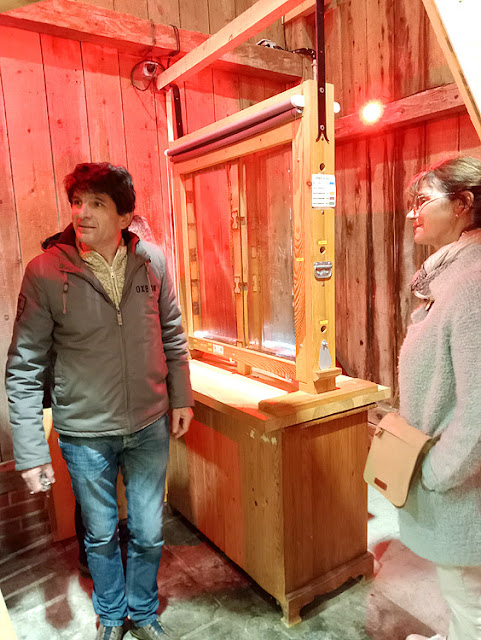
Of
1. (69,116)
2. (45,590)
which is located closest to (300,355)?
(45,590)

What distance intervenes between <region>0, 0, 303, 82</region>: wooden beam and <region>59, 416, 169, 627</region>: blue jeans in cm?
206

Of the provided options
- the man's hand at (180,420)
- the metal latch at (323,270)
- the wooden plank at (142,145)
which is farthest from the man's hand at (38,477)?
the wooden plank at (142,145)

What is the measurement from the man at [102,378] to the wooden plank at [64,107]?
104cm

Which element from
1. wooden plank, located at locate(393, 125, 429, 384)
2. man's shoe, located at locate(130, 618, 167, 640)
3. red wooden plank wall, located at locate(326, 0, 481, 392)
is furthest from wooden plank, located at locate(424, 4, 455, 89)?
man's shoe, located at locate(130, 618, 167, 640)

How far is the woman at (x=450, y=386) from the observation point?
4.07ft

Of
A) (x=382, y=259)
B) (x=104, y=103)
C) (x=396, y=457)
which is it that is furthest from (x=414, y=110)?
(x=396, y=457)

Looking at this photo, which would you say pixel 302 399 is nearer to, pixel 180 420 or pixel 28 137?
pixel 180 420

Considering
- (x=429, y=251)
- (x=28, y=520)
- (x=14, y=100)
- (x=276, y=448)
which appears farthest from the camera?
(x=429, y=251)

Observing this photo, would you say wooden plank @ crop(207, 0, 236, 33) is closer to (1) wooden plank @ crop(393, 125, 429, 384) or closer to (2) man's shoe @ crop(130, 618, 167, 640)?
(1) wooden plank @ crop(393, 125, 429, 384)

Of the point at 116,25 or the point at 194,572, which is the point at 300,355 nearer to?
the point at 194,572

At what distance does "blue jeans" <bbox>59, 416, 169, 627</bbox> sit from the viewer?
1.83 meters

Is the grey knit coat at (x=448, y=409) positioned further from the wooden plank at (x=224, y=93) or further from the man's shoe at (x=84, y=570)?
the wooden plank at (x=224, y=93)

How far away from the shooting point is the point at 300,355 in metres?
2.17

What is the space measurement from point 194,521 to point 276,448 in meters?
1.02
